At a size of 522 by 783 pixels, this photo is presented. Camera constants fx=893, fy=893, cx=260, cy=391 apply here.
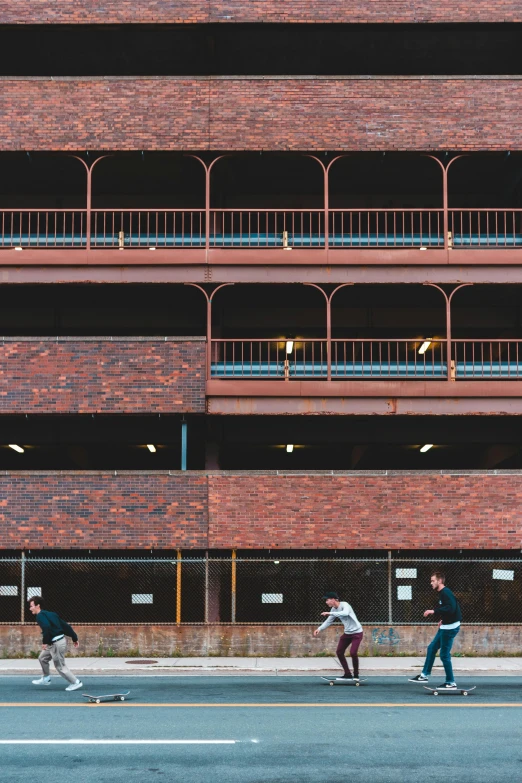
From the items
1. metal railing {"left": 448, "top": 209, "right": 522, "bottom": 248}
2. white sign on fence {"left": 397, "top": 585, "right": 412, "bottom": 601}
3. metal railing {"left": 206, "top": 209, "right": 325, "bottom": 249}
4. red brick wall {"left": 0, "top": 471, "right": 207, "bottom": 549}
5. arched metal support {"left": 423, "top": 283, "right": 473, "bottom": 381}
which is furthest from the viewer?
metal railing {"left": 448, "top": 209, "right": 522, "bottom": 248}

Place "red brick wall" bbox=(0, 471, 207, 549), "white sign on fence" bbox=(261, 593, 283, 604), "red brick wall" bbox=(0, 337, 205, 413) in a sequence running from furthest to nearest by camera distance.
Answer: "red brick wall" bbox=(0, 337, 205, 413)
"white sign on fence" bbox=(261, 593, 283, 604)
"red brick wall" bbox=(0, 471, 207, 549)

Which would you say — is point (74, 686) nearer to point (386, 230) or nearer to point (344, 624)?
point (344, 624)

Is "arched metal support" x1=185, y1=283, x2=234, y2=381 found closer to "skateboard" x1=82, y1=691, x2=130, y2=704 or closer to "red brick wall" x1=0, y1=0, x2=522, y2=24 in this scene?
"red brick wall" x1=0, y1=0, x2=522, y2=24

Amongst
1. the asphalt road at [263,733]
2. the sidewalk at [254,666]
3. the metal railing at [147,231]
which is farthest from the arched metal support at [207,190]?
the asphalt road at [263,733]

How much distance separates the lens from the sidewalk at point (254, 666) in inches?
616

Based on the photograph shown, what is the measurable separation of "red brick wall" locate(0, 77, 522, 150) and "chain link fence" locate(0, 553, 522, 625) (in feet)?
33.2

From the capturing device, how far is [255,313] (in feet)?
82.6

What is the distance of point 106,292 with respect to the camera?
23484 mm

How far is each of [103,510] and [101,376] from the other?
3.01 meters

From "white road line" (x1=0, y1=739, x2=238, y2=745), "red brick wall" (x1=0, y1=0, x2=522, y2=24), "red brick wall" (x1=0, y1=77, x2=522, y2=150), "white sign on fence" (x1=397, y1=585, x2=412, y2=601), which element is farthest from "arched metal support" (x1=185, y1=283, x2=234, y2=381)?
"white road line" (x1=0, y1=739, x2=238, y2=745)

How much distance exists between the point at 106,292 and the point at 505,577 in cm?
1230

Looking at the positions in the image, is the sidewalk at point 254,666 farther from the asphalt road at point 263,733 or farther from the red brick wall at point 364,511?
the red brick wall at point 364,511

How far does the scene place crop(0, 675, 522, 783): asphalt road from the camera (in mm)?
8461

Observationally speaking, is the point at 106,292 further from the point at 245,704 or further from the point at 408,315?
the point at 245,704
